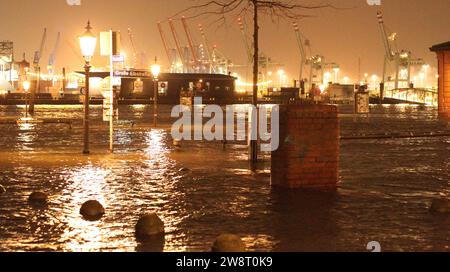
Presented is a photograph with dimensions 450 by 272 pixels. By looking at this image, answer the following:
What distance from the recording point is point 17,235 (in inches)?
333

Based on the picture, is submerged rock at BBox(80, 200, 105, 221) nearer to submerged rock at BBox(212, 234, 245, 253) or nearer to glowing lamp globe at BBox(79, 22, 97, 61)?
submerged rock at BBox(212, 234, 245, 253)

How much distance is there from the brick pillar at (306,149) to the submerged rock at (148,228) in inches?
156

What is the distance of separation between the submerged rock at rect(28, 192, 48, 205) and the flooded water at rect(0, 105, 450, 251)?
150mm

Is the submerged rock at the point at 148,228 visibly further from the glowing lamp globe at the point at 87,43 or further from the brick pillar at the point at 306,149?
the glowing lamp globe at the point at 87,43

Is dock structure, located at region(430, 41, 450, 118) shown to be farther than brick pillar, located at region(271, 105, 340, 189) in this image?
Yes

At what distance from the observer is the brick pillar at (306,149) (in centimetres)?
1209

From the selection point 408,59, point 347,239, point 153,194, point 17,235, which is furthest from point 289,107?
point 408,59

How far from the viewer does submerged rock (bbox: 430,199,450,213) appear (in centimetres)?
988

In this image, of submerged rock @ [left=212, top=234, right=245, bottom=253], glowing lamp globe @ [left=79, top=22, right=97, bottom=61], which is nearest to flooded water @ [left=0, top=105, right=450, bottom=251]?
submerged rock @ [left=212, top=234, right=245, bottom=253]

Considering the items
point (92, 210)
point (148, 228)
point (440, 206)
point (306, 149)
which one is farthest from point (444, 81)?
point (148, 228)

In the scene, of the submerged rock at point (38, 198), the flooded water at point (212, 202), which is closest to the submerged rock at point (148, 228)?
the flooded water at point (212, 202)

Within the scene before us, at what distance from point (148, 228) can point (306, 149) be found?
14.2 feet

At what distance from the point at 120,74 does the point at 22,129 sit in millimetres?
57172
